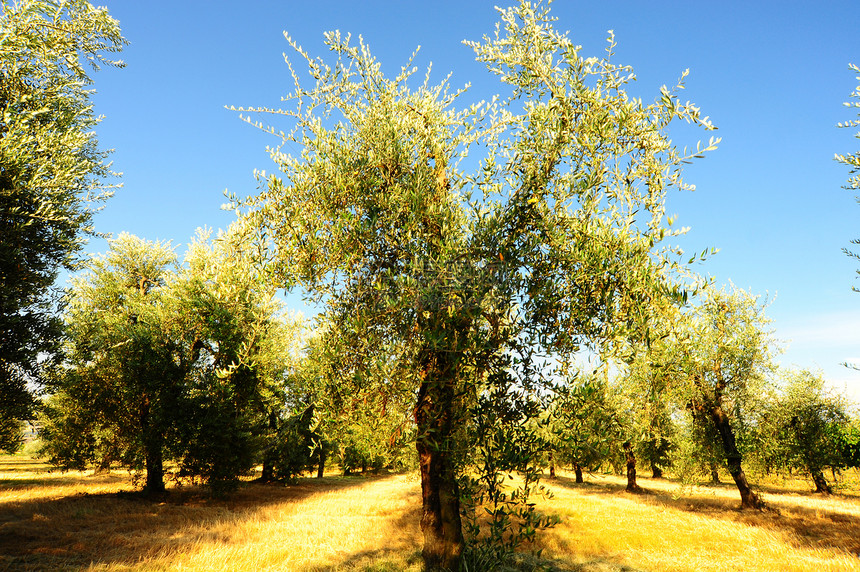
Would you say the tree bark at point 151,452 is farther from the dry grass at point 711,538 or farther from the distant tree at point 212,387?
the dry grass at point 711,538

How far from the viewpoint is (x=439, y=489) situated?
454 inches

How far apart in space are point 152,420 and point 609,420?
88.2 feet

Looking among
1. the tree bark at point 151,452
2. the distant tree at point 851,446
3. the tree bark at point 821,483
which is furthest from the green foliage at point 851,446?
the tree bark at point 151,452

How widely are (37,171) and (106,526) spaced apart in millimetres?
14941

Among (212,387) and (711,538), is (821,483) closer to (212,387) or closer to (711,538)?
(711,538)

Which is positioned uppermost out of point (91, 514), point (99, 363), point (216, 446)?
point (99, 363)

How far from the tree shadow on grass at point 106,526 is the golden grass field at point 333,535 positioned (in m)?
0.06

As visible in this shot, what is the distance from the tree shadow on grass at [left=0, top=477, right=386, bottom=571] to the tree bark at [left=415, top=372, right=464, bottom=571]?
352 inches

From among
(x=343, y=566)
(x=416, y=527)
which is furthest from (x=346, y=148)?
(x=416, y=527)

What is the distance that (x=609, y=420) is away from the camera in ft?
31.2

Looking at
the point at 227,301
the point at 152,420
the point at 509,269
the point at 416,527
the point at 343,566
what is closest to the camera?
the point at 509,269

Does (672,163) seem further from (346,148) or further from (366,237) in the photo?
(346,148)

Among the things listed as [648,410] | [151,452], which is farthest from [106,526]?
[648,410]

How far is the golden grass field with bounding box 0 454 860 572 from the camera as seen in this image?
13.1 metres
